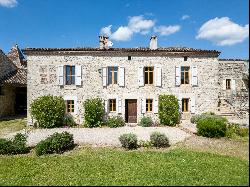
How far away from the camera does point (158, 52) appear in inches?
684

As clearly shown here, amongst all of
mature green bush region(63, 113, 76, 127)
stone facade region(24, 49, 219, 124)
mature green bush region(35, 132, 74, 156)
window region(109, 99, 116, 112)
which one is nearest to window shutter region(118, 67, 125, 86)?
stone facade region(24, 49, 219, 124)

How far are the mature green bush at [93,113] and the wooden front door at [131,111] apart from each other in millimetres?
1962

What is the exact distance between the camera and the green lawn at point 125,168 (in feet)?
22.7

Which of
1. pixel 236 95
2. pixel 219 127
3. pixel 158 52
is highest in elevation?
pixel 158 52

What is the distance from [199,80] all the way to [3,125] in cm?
1372

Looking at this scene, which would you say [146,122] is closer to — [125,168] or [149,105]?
[149,105]

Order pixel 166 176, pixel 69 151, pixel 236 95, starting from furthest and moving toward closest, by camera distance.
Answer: pixel 236 95
pixel 69 151
pixel 166 176

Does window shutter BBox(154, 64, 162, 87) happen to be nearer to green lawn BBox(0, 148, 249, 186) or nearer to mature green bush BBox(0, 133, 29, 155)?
green lawn BBox(0, 148, 249, 186)

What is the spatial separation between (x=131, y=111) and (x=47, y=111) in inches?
219

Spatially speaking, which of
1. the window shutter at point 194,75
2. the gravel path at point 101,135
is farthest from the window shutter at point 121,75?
the window shutter at point 194,75

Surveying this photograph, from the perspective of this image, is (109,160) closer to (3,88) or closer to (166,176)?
(166,176)

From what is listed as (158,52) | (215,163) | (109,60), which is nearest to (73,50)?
(109,60)

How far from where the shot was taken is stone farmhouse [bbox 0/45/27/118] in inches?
844

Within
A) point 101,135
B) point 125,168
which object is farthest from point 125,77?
point 125,168
